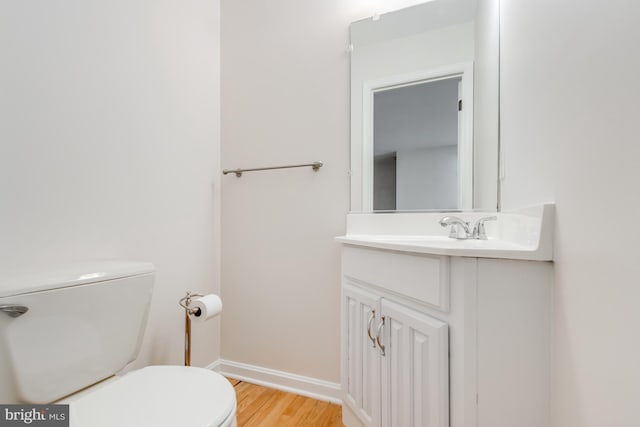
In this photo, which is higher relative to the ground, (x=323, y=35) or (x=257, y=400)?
(x=323, y=35)

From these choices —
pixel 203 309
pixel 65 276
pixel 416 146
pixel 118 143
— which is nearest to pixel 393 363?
pixel 203 309

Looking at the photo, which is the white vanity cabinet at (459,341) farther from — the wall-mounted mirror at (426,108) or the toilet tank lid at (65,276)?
the toilet tank lid at (65,276)

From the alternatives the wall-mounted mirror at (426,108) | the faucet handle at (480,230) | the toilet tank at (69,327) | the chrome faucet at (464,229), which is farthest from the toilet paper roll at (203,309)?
the faucet handle at (480,230)

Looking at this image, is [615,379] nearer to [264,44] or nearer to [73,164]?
[73,164]

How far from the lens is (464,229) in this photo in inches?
48.0

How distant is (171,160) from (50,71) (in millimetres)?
553

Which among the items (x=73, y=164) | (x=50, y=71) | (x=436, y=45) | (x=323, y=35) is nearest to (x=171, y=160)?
(x=73, y=164)

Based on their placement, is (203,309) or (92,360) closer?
(92,360)

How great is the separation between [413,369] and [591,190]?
2.14 ft

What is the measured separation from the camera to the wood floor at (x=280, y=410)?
55.1 inches

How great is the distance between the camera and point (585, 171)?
1.72 ft

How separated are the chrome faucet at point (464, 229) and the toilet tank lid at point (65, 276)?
112 cm

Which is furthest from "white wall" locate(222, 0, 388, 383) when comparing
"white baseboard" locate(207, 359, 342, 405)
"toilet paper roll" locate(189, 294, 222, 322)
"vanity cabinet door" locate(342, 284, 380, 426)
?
"toilet paper roll" locate(189, 294, 222, 322)

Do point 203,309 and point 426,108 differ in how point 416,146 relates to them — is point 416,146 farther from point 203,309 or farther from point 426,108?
point 203,309
